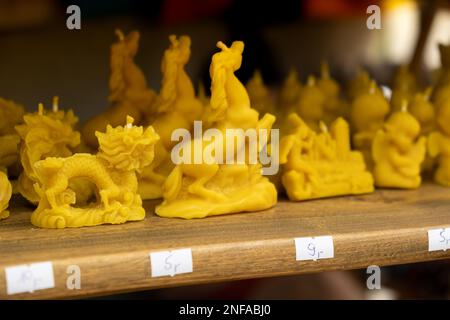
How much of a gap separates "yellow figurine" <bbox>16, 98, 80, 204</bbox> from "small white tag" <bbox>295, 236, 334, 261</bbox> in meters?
0.45

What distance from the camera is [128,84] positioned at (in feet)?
4.63

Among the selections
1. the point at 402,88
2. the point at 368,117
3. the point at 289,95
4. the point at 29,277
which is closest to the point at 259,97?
the point at 289,95

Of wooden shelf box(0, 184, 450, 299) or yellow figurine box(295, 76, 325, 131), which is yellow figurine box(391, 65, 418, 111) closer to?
yellow figurine box(295, 76, 325, 131)

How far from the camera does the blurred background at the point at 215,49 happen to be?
1917 mm

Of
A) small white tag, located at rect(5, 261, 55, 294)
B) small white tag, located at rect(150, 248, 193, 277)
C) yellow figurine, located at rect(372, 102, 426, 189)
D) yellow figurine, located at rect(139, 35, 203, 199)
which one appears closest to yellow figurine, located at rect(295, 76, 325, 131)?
yellow figurine, located at rect(372, 102, 426, 189)

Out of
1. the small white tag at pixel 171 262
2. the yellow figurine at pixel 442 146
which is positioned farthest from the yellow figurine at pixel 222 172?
the yellow figurine at pixel 442 146

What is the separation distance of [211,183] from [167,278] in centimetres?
26

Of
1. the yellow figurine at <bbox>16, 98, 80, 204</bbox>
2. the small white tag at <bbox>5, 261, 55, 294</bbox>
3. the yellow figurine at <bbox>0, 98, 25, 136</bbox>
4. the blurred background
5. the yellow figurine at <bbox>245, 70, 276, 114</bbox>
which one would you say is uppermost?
the blurred background

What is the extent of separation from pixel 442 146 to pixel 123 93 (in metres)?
0.67

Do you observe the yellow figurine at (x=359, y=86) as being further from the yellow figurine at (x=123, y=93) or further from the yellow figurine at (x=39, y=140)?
the yellow figurine at (x=39, y=140)

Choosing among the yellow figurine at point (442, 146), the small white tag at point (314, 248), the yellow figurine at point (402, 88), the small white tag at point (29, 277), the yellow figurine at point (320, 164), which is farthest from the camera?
the yellow figurine at point (402, 88)

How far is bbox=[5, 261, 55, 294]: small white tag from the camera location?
0.96m

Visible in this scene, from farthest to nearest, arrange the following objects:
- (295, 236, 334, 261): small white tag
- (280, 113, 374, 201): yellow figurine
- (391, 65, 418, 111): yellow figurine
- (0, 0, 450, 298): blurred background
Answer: (0, 0, 450, 298): blurred background, (391, 65, 418, 111): yellow figurine, (280, 113, 374, 201): yellow figurine, (295, 236, 334, 261): small white tag
